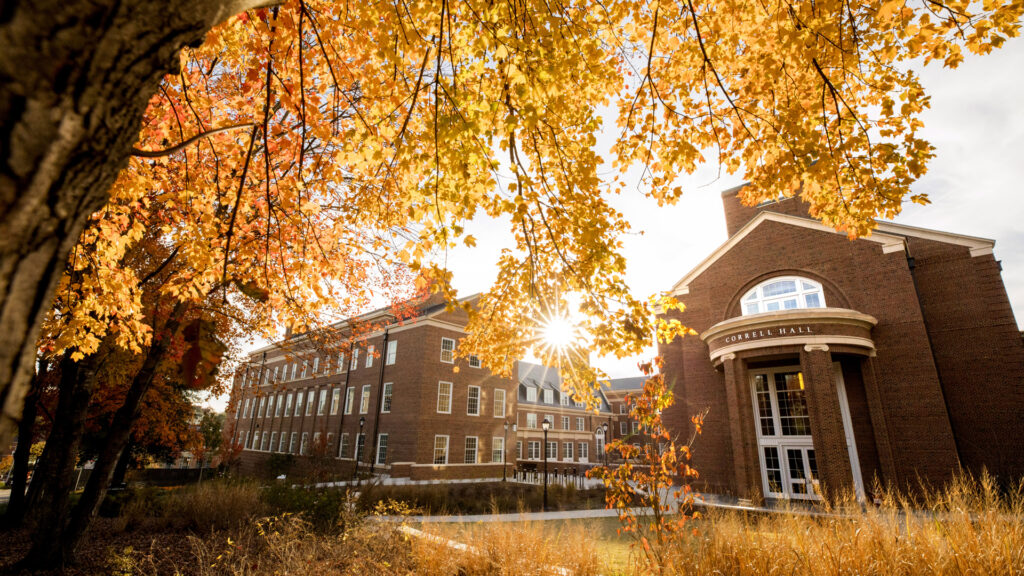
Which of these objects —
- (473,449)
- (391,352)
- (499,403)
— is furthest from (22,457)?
(499,403)

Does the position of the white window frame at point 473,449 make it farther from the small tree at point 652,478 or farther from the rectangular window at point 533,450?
the small tree at point 652,478

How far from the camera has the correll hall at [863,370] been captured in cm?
1508

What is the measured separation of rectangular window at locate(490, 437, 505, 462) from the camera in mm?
31172

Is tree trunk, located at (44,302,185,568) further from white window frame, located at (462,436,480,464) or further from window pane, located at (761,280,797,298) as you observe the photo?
white window frame, located at (462,436,480,464)

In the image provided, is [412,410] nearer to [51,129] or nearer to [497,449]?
[497,449]

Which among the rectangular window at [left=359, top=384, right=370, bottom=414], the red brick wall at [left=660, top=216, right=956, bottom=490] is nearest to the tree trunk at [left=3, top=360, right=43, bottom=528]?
the rectangular window at [left=359, top=384, right=370, bottom=414]

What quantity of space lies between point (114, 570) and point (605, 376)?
7702 mm

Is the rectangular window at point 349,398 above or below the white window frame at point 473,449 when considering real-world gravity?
above

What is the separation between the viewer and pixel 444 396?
97.4ft

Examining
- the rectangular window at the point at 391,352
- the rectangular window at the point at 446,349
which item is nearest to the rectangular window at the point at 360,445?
the rectangular window at the point at 391,352

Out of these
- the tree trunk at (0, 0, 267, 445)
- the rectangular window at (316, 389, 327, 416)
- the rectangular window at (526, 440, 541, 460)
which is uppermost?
the rectangular window at (316, 389, 327, 416)

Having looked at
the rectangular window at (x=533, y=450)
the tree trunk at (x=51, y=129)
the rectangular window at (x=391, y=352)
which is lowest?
the rectangular window at (x=533, y=450)

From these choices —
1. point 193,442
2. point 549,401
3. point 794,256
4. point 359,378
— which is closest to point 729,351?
point 794,256

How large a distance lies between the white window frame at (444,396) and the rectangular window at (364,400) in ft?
19.4
